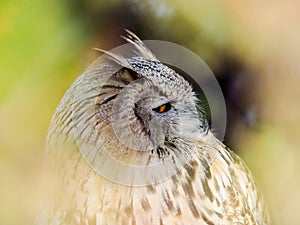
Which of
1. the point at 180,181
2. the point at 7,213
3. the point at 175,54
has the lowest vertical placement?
the point at 7,213

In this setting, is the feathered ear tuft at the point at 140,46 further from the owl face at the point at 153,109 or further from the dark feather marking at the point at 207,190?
the dark feather marking at the point at 207,190

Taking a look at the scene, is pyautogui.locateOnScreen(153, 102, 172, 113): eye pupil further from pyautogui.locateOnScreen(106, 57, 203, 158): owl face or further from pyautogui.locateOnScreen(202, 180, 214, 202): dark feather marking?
pyautogui.locateOnScreen(202, 180, 214, 202): dark feather marking

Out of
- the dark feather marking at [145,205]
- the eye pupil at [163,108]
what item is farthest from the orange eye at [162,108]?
the dark feather marking at [145,205]

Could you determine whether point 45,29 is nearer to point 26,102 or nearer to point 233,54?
point 26,102

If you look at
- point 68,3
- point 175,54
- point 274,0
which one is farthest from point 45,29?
point 274,0

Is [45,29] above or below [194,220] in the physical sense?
above

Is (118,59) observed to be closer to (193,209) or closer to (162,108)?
(162,108)

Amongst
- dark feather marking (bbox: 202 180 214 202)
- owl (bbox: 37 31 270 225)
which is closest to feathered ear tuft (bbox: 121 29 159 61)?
owl (bbox: 37 31 270 225)
